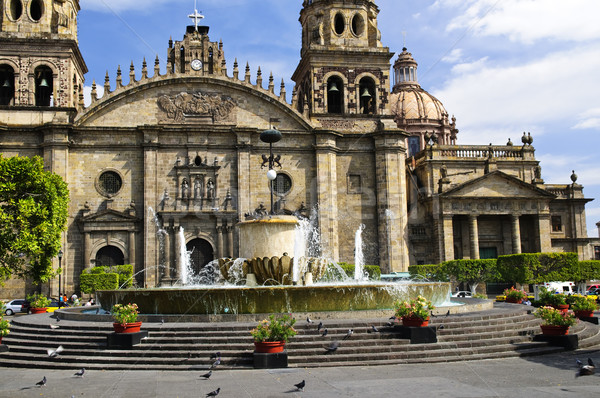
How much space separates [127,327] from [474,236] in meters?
34.5

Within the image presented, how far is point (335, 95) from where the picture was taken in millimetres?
45250

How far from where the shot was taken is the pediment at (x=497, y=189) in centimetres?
4516

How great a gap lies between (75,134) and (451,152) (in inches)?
1110

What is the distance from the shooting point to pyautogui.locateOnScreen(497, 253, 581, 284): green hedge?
3956 centimetres

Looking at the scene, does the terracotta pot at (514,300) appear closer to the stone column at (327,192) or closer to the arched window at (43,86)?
the stone column at (327,192)

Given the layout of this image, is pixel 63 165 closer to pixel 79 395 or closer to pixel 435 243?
pixel 435 243

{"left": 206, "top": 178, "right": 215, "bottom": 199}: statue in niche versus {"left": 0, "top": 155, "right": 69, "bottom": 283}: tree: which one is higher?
{"left": 206, "top": 178, "right": 215, "bottom": 199}: statue in niche

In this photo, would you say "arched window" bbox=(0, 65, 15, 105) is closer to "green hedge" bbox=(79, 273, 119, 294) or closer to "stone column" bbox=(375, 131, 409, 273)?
"green hedge" bbox=(79, 273, 119, 294)

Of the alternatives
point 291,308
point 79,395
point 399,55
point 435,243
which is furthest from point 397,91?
point 79,395

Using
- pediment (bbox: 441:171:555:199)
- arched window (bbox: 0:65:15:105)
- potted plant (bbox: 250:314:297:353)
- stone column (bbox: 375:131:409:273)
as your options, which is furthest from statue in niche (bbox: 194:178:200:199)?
potted plant (bbox: 250:314:297:353)

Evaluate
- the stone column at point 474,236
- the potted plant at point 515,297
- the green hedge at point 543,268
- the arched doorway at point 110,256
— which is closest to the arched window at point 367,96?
the stone column at point 474,236

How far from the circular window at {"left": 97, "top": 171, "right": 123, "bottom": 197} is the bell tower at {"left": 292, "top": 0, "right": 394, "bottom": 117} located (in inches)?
541

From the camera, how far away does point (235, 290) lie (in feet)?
54.1

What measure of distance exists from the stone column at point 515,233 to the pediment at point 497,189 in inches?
66.2
